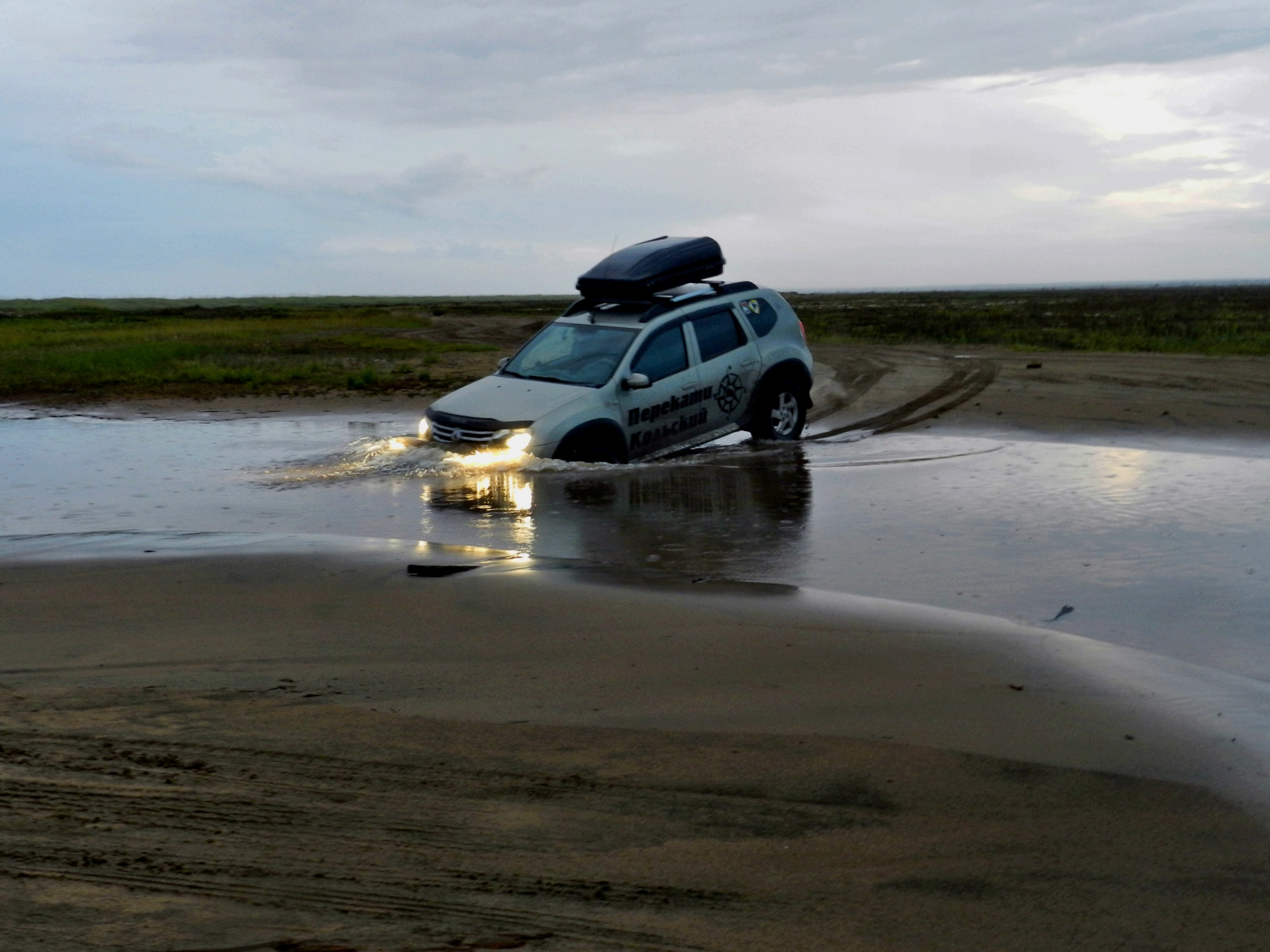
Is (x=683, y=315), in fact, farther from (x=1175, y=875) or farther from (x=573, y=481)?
(x=1175, y=875)

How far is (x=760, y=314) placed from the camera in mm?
12922

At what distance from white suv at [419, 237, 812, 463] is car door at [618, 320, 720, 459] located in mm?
12

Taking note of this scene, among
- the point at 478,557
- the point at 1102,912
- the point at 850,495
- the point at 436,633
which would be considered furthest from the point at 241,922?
the point at 850,495

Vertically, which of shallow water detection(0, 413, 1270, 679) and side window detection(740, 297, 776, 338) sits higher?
side window detection(740, 297, 776, 338)

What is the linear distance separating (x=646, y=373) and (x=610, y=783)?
805cm

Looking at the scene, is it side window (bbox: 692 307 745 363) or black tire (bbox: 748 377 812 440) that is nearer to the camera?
side window (bbox: 692 307 745 363)

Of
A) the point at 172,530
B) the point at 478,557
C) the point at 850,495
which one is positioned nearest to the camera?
the point at 478,557

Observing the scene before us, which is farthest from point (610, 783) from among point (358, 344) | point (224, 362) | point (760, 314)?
point (358, 344)

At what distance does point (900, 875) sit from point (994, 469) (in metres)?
8.53

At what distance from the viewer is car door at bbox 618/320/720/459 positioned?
11.4 metres

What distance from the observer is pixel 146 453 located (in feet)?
45.1

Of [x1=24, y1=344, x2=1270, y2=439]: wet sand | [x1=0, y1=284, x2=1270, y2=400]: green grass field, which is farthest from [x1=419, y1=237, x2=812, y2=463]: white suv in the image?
[x1=0, y1=284, x2=1270, y2=400]: green grass field

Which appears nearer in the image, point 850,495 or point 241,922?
point 241,922

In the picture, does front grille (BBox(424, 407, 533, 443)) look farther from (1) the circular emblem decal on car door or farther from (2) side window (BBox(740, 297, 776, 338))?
(2) side window (BBox(740, 297, 776, 338))
